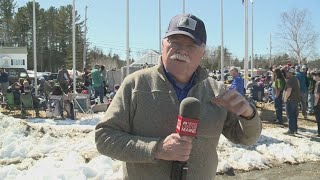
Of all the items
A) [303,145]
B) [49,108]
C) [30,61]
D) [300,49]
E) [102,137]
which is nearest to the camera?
[102,137]

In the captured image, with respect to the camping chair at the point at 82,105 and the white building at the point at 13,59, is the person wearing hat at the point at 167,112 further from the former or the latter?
the white building at the point at 13,59

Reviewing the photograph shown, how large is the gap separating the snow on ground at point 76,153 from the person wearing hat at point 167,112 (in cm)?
459

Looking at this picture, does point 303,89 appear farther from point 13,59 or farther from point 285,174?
point 13,59

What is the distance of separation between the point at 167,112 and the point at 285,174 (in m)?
6.35

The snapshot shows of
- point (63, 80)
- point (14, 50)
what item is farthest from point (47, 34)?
point (63, 80)

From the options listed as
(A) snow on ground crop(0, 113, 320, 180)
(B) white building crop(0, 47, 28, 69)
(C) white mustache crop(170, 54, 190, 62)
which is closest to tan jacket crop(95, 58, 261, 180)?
(C) white mustache crop(170, 54, 190, 62)

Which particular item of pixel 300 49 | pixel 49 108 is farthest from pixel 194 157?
pixel 300 49

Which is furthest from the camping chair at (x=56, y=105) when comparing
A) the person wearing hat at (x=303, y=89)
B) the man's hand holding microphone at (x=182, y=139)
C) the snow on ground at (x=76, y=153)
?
the man's hand holding microphone at (x=182, y=139)

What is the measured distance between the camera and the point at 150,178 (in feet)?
6.94

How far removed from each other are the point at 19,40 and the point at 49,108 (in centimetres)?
6538

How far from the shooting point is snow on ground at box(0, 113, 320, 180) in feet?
22.6

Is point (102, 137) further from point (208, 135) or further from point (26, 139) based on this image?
point (26, 139)

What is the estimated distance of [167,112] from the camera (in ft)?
6.90

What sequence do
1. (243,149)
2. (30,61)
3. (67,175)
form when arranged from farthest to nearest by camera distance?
1. (30,61)
2. (243,149)
3. (67,175)
